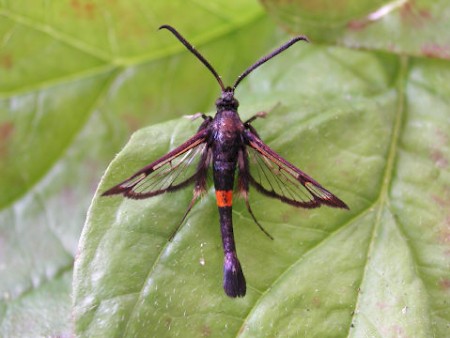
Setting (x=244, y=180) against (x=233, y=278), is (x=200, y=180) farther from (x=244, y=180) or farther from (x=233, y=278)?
(x=233, y=278)

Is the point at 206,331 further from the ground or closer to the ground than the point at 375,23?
closer to the ground

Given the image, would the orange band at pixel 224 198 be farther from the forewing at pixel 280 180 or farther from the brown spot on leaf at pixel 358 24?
the brown spot on leaf at pixel 358 24

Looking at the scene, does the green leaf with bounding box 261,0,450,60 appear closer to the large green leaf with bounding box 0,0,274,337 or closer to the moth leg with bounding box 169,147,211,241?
the large green leaf with bounding box 0,0,274,337

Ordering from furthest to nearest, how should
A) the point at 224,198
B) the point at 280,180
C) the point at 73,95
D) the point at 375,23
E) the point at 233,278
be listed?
the point at 73,95 < the point at 375,23 < the point at 280,180 < the point at 224,198 < the point at 233,278

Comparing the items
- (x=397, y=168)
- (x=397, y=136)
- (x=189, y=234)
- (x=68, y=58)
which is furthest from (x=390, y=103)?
(x=68, y=58)

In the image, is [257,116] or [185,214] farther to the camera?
[257,116]

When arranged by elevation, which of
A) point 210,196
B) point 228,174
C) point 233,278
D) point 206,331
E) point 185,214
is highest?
point 228,174

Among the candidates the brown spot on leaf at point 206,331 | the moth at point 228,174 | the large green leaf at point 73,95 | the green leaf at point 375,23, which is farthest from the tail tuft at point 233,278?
the green leaf at point 375,23

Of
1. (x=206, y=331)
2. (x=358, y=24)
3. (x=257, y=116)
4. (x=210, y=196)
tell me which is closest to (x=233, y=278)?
(x=206, y=331)
